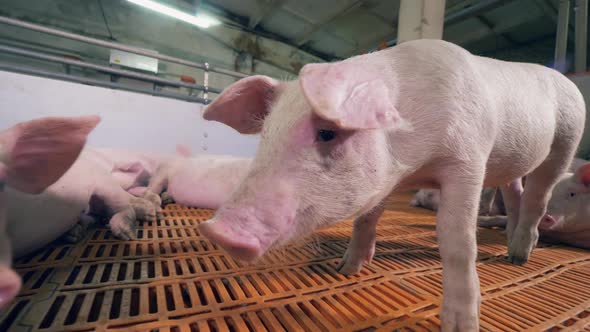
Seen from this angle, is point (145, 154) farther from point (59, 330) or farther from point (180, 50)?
point (180, 50)

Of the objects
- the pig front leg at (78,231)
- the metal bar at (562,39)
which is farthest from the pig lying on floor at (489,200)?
the pig front leg at (78,231)

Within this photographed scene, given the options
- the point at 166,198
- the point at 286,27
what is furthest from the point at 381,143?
the point at 286,27

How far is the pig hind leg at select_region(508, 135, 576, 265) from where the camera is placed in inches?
59.6

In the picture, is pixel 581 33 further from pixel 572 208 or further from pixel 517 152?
pixel 517 152

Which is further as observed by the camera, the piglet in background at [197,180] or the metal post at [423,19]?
the metal post at [423,19]

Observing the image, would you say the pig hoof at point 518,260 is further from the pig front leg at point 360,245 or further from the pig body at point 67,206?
the pig body at point 67,206

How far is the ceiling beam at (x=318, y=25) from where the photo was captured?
6.19m

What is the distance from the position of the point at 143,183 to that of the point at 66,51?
25.5ft

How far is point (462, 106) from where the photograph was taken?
898 millimetres

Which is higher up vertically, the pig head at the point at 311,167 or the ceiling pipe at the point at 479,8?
the ceiling pipe at the point at 479,8

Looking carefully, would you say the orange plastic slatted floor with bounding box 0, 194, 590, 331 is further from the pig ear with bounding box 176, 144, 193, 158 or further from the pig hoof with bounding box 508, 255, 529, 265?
the pig ear with bounding box 176, 144, 193, 158

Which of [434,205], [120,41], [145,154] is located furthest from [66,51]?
[434,205]

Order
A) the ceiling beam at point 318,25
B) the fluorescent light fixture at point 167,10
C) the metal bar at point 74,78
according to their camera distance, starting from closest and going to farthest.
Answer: the metal bar at point 74,78 → the fluorescent light fixture at point 167,10 → the ceiling beam at point 318,25

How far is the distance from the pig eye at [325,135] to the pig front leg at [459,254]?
0.44 meters
